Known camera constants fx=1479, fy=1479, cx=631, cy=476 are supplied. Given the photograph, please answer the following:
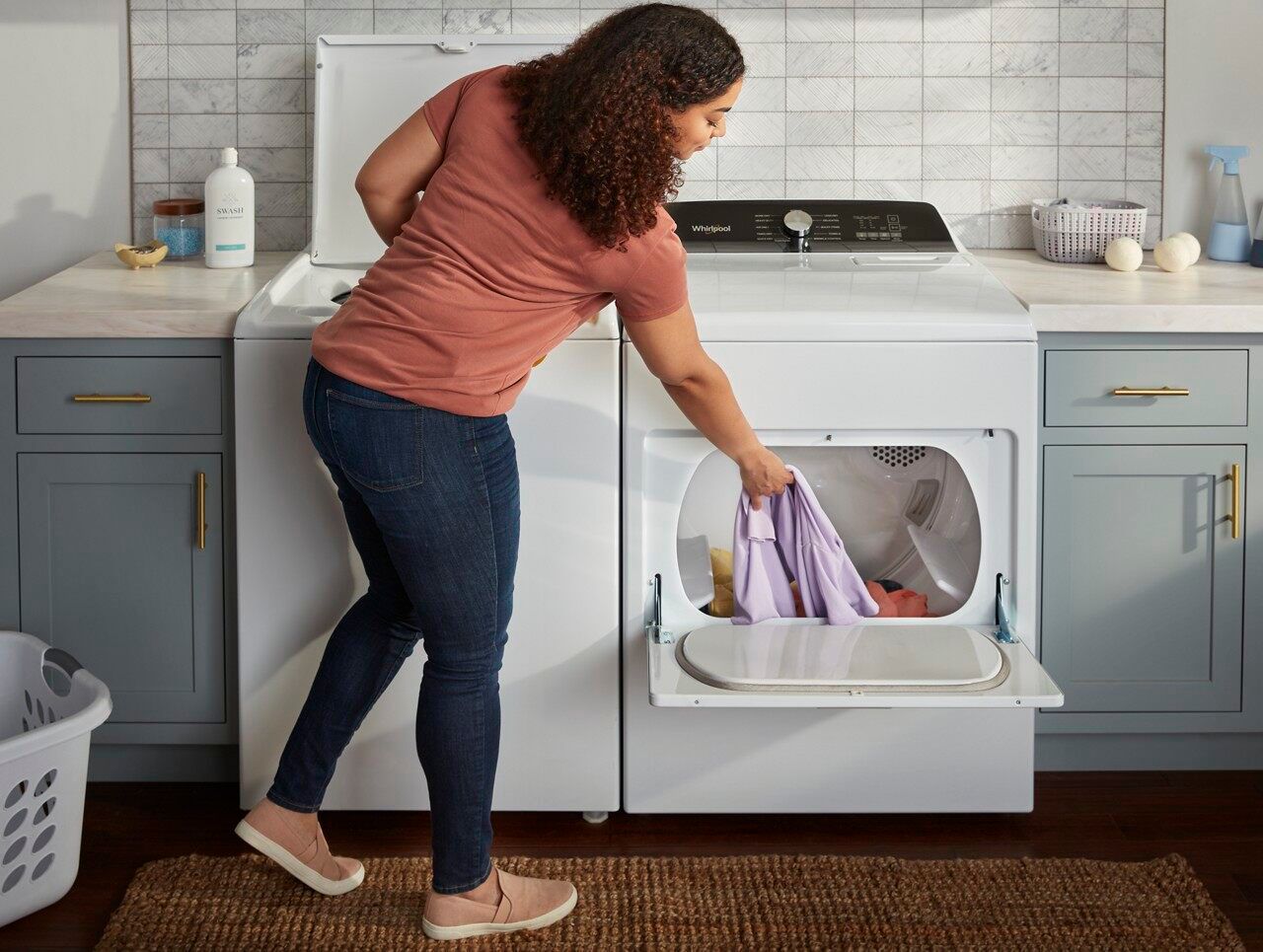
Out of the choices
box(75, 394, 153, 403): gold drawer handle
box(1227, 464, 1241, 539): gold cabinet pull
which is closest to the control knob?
box(1227, 464, 1241, 539): gold cabinet pull

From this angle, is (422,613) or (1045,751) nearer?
(422,613)

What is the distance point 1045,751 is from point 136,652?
1550 millimetres

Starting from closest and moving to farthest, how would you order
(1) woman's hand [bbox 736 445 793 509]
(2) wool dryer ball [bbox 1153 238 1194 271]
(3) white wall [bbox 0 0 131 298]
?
(1) woman's hand [bbox 736 445 793 509], (2) wool dryer ball [bbox 1153 238 1194 271], (3) white wall [bbox 0 0 131 298]

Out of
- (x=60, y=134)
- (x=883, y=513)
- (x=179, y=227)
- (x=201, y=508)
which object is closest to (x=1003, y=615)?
(x=883, y=513)

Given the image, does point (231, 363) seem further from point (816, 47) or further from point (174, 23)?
point (816, 47)

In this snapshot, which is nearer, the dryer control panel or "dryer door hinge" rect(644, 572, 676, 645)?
"dryer door hinge" rect(644, 572, 676, 645)

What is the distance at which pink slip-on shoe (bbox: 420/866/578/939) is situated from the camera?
202cm

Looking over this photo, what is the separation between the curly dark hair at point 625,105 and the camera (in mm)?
1633

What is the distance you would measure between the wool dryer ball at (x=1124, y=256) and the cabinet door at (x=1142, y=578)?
0.43 metres

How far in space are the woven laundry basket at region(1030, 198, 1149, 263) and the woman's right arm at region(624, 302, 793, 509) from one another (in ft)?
2.96

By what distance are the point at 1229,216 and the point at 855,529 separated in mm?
1104

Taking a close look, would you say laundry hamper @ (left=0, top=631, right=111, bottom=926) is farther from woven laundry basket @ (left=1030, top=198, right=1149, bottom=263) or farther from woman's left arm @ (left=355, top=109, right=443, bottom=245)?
woven laundry basket @ (left=1030, top=198, right=1149, bottom=263)

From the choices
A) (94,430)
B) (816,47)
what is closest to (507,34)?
(816,47)

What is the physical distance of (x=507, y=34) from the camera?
284cm
